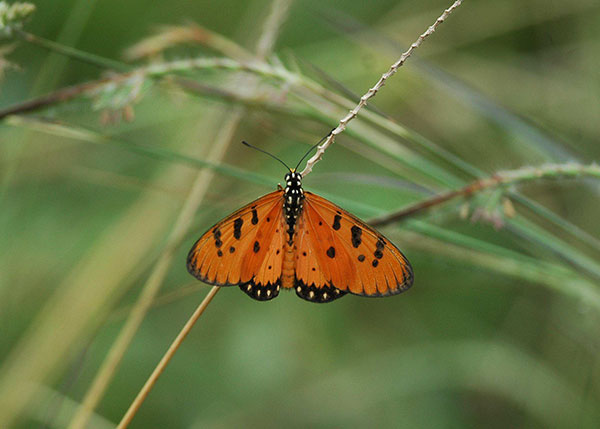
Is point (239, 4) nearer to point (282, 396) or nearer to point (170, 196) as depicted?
point (170, 196)

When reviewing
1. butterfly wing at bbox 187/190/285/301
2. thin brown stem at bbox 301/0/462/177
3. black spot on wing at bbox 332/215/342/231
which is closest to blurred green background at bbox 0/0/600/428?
butterfly wing at bbox 187/190/285/301

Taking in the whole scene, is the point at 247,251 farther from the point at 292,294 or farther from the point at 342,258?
the point at 292,294

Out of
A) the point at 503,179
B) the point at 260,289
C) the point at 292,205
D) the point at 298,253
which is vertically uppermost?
the point at 503,179

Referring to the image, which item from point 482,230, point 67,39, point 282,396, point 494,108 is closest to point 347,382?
point 282,396

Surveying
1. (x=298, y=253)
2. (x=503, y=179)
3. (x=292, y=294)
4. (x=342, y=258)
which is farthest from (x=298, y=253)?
(x=292, y=294)

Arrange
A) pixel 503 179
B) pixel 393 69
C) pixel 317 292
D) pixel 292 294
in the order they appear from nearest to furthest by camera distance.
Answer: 1. pixel 393 69
2. pixel 503 179
3. pixel 317 292
4. pixel 292 294

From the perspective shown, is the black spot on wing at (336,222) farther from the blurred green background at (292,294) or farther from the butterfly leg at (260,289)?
the blurred green background at (292,294)

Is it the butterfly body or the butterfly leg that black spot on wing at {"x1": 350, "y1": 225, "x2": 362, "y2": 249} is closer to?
the butterfly body
